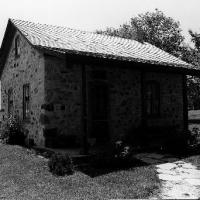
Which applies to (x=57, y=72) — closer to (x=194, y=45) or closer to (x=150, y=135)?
(x=150, y=135)

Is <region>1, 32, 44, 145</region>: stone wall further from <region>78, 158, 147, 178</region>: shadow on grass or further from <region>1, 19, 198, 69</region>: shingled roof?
<region>78, 158, 147, 178</region>: shadow on grass

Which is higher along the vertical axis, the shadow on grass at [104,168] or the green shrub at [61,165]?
the green shrub at [61,165]

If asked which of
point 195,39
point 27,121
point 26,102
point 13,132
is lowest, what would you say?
point 13,132

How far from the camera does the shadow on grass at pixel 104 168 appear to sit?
7.13 meters

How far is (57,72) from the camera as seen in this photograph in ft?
34.2

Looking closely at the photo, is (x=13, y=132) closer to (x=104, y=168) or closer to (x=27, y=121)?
(x=27, y=121)

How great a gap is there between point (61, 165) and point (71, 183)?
3.02ft

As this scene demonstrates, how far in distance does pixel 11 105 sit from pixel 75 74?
14.7 ft

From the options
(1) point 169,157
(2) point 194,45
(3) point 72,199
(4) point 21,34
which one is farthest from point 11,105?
(2) point 194,45

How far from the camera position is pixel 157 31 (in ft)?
123

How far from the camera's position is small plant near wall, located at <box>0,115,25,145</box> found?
11859mm

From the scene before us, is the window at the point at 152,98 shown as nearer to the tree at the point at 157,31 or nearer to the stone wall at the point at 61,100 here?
the stone wall at the point at 61,100

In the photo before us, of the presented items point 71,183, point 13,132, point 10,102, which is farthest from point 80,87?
point 71,183

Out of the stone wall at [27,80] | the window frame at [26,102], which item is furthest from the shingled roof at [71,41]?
the window frame at [26,102]
